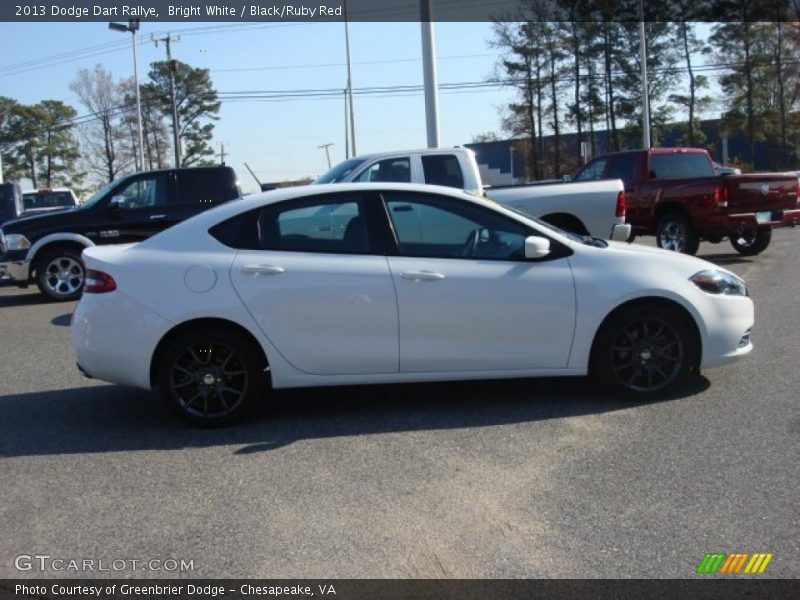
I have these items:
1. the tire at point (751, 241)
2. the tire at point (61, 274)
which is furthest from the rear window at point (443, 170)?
the tire at point (751, 241)

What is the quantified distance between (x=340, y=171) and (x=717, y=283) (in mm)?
7118

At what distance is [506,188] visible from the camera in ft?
41.1

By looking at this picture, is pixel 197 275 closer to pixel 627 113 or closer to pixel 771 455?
pixel 771 455

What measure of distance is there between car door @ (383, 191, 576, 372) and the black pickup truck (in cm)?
789

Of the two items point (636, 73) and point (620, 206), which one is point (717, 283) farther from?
point (636, 73)

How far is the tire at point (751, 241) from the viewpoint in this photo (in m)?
14.6

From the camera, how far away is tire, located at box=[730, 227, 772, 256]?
1458 cm

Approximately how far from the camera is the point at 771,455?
4762 millimetres

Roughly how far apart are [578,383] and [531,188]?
636 cm

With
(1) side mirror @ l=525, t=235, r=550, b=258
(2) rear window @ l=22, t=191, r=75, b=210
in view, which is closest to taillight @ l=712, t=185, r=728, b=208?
(1) side mirror @ l=525, t=235, r=550, b=258

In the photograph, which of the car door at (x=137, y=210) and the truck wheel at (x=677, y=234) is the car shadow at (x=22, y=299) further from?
the truck wheel at (x=677, y=234)

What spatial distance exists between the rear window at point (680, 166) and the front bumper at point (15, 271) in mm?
10246

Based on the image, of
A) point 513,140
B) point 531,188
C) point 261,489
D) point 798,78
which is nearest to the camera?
point 261,489

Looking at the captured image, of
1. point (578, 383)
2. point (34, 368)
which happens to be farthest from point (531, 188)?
point (34, 368)
